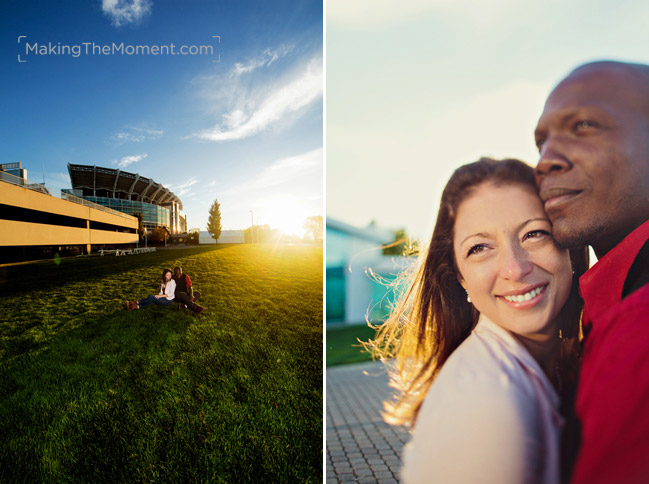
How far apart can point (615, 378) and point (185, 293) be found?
2770mm

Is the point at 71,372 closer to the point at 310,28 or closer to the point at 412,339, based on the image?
the point at 412,339

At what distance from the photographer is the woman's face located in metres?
1.39

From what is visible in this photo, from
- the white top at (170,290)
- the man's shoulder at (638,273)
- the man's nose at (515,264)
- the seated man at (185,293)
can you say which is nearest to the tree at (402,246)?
the man's nose at (515,264)

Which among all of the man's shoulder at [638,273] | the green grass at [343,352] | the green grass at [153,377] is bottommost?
the green grass at [343,352]

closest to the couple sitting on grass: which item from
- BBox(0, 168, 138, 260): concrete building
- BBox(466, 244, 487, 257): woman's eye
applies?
BBox(0, 168, 138, 260): concrete building

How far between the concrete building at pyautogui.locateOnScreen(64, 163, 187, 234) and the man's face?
2781 mm

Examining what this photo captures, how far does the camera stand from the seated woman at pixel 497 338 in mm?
1323

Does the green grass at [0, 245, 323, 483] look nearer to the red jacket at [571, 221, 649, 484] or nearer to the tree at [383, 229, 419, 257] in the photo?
the tree at [383, 229, 419, 257]

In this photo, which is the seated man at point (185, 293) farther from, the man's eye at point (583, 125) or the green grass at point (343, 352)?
the green grass at point (343, 352)

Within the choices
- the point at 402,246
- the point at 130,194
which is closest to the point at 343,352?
the point at 130,194

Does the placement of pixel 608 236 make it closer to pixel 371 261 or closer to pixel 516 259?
pixel 516 259

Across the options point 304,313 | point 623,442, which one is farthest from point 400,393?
point 304,313

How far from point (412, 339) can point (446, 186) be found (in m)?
0.80

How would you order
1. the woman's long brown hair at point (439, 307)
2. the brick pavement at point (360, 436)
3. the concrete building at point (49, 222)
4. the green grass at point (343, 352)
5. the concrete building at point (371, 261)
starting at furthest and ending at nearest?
1. the green grass at point (343, 352)
2. the brick pavement at point (360, 436)
3. the concrete building at point (49, 222)
4. the concrete building at point (371, 261)
5. the woman's long brown hair at point (439, 307)
